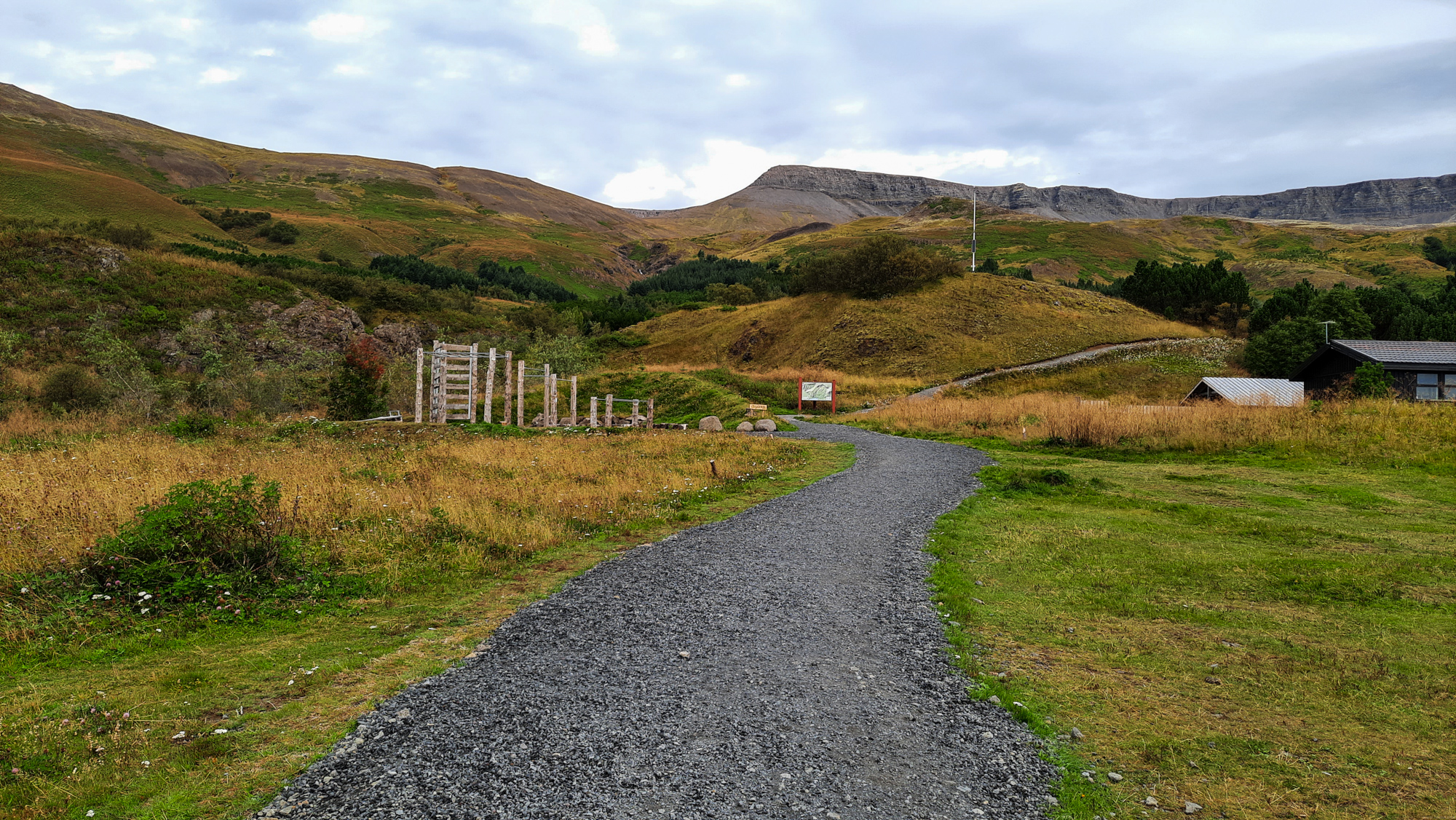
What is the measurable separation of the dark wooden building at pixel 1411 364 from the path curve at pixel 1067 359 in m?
22.9

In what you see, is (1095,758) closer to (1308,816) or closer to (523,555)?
(1308,816)

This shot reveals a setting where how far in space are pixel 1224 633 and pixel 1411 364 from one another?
1623 inches

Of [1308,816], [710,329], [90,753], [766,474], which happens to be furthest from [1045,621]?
[710,329]

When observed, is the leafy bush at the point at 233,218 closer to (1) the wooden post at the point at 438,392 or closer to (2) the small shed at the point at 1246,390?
(1) the wooden post at the point at 438,392

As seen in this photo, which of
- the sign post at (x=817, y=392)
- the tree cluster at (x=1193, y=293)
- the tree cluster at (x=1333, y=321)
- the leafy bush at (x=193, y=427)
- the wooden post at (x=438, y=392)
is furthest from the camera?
the tree cluster at (x=1193, y=293)

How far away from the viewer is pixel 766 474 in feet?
63.5

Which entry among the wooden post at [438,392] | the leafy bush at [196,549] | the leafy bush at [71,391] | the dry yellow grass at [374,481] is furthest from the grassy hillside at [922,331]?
the leafy bush at [196,549]

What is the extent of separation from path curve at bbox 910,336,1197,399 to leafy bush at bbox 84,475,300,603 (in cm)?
5195

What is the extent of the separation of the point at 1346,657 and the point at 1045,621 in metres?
2.73

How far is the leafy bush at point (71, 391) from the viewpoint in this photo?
2811cm

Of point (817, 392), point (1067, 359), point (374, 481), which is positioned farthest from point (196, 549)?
point (1067, 359)

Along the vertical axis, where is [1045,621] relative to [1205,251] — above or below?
below

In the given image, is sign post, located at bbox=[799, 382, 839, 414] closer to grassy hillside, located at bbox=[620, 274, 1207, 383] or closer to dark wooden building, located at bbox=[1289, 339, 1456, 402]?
grassy hillside, located at bbox=[620, 274, 1207, 383]

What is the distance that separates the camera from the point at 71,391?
28.4m
